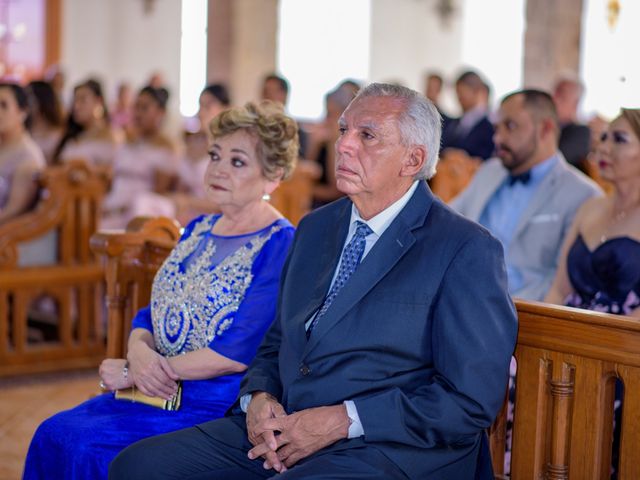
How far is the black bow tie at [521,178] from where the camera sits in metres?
4.60

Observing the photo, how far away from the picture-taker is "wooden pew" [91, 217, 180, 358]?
3.83 meters

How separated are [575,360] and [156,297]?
1.41 m

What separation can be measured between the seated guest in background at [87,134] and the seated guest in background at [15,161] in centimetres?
120

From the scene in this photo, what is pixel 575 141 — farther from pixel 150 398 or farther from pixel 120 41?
pixel 120 41

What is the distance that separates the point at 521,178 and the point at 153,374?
7.14ft

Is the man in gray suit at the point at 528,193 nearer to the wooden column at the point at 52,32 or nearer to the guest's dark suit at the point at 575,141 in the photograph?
the guest's dark suit at the point at 575,141

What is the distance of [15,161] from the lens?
6.03 metres

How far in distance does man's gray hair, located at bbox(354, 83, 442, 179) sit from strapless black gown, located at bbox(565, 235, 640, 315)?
1025 mm

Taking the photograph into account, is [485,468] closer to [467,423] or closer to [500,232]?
[467,423]

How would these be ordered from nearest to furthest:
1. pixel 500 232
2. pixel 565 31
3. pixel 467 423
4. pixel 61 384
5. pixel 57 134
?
pixel 467 423 → pixel 500 232 → pixel 61 384 → pixel 57 134 → pixel 565 31

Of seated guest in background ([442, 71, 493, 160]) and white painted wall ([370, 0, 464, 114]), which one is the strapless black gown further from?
white painted wall ([370, 0, 464, 114])

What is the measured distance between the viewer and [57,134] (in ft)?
25.3

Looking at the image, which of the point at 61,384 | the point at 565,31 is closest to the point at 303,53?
the point at 565,31

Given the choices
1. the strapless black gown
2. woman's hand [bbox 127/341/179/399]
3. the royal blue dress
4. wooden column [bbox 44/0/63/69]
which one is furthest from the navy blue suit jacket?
wooden column [bbox 44/0/63/69]
